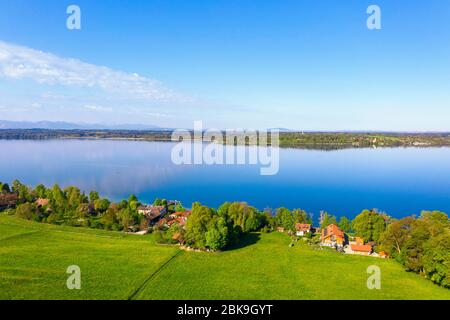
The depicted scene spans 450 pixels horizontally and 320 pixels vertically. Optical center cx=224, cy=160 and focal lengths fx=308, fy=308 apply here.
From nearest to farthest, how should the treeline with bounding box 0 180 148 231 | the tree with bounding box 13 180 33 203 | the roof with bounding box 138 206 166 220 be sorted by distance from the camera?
the treeline with bounding box 0 180 148 231, the roof with bounding box 138 206 166 220, the tree with bounding box 13 180 33 203

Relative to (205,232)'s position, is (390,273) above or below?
below

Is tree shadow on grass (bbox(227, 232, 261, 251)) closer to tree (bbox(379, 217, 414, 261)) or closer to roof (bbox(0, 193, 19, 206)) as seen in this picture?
tree (bbox(379, 217, 414, 261))

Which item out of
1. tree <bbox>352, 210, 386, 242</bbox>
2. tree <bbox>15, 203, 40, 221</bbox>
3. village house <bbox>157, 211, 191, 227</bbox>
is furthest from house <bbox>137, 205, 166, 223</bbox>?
tree <bbox>352, 210, 386, 242</bbox>

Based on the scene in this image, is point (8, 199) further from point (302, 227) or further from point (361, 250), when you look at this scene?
point (361, 250)

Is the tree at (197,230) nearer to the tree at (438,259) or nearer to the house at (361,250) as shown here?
the house at (361,250)
